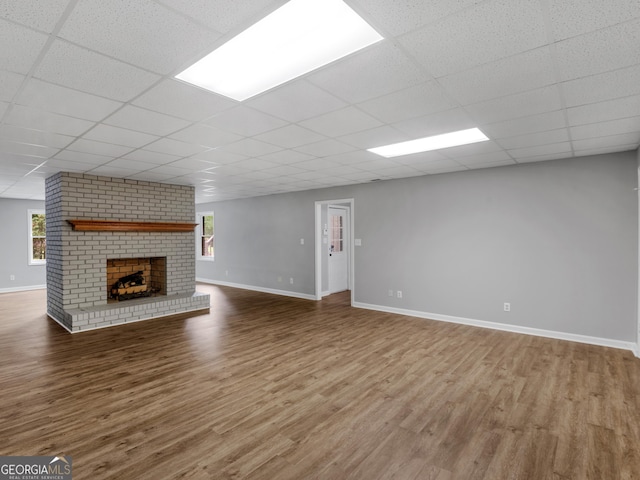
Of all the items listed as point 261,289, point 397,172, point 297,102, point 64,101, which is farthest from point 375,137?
point 261,289

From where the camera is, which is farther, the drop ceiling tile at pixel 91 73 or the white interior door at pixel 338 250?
the white interior door at pixel 338 250

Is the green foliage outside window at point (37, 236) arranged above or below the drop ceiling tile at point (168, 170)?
below

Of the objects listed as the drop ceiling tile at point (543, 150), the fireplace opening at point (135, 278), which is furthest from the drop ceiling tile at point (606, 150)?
the fireplace opening at point (135, 278)

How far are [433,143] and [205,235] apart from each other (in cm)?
801

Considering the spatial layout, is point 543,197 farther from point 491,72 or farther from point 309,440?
point 309,440

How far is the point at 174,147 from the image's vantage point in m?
3.65

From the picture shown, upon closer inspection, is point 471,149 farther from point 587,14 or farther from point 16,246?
point 16,246

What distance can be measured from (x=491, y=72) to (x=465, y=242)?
11.4 ft

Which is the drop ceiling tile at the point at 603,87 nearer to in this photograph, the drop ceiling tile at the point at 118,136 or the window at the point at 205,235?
the drop ceiling tile at the point at 118,136

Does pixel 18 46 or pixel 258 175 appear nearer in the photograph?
pixel 18 46

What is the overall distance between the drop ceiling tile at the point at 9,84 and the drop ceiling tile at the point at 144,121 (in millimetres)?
595

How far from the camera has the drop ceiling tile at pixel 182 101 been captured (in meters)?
2.23

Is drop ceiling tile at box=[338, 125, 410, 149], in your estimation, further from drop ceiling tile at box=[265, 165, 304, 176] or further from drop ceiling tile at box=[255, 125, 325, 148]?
drop ceiling tile at box=[265, 165, 304, 176]

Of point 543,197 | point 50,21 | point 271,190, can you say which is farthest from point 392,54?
point 271,190
